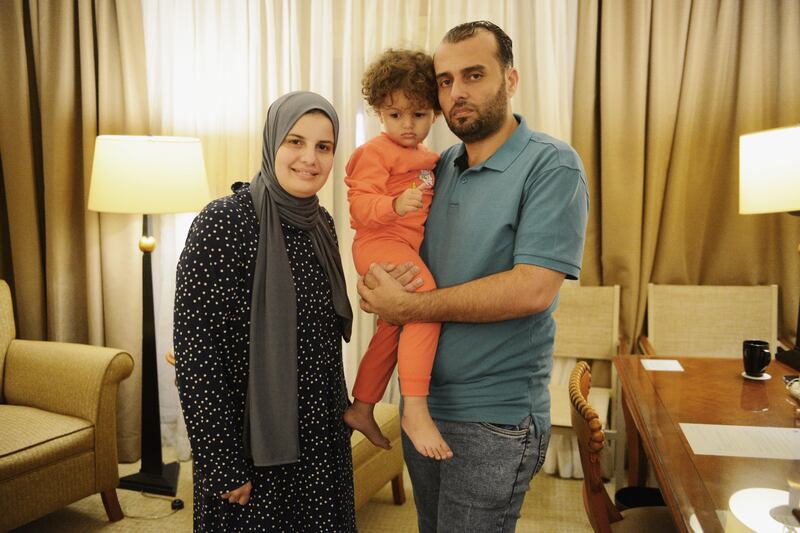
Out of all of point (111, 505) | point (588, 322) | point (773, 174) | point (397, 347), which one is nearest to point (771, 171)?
point (773, 174)

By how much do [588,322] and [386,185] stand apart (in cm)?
182

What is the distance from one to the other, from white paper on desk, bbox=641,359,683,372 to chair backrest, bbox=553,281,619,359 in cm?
68

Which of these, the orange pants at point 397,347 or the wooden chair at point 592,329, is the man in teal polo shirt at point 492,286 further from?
the wooden chair at point 592,329

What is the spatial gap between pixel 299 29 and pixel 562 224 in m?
2.47

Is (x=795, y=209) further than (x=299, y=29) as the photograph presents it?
No

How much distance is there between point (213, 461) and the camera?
140 centimetres

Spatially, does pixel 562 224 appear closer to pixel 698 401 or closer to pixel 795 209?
pixel 698 401

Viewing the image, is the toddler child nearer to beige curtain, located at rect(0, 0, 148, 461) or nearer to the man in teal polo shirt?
the man in teal polo shirt

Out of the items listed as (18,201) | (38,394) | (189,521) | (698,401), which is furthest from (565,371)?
(18,201)

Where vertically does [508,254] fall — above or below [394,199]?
below

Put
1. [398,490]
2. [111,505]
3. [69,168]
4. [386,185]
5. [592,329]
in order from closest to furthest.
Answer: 1. [386,185]
2. [111,505]
3. [398,490]
4. [592,329]
5. [69,168]

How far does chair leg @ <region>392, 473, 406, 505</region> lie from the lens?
2861mm

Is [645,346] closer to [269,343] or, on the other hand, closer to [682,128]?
[682,128]

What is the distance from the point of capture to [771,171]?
2295 mm
